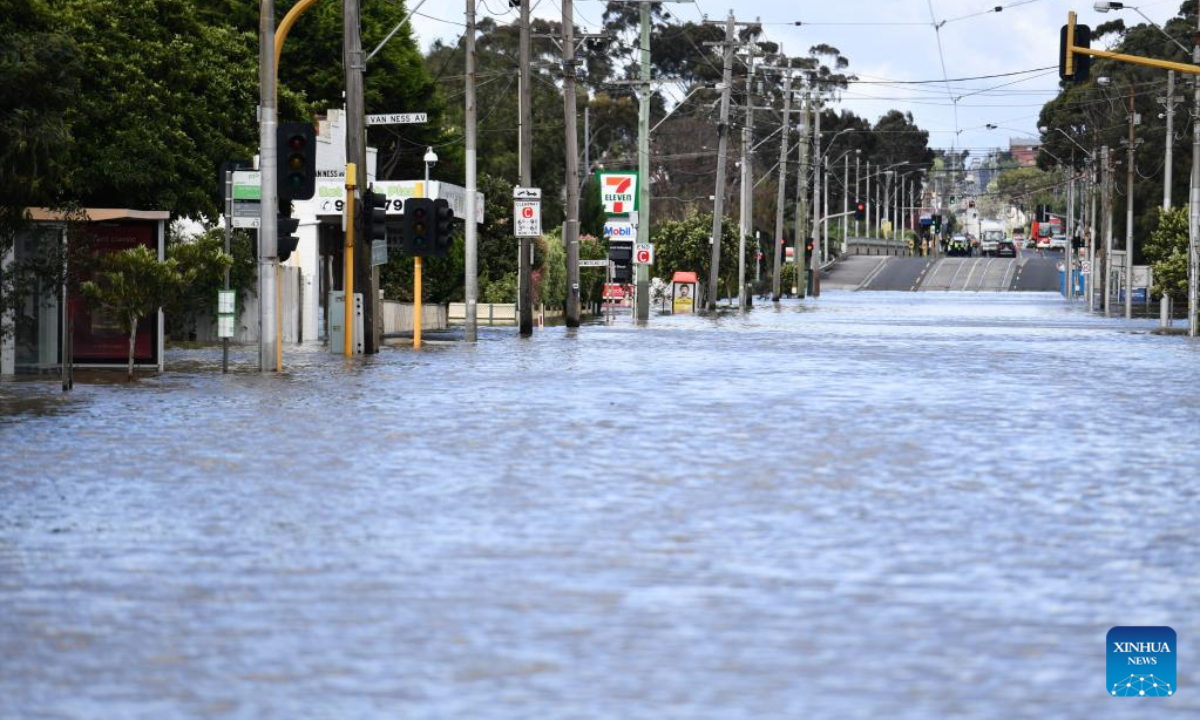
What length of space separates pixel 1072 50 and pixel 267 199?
16401mm

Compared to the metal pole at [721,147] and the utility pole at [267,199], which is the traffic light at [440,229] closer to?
the utility pole at [267,199]

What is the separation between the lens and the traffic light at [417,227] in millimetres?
47625

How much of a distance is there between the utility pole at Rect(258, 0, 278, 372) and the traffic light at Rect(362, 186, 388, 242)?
8086 mm

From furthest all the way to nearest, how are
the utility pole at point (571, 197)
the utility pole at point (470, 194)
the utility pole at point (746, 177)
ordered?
1. the utility pole at point (746, 177)
2. the utility pole at point (571, 197)
3. the utility pole at point (470, 194)

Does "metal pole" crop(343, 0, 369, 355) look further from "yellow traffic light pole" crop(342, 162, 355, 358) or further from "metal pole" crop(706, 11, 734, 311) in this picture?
"metal pole" crop(706, 11, 734, 311)

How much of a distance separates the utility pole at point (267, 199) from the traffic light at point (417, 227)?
1223cm

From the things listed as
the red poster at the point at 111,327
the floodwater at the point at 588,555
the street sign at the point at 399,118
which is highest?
the street sign at the point at 399,118

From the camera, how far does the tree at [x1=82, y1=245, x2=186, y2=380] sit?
3275 cm

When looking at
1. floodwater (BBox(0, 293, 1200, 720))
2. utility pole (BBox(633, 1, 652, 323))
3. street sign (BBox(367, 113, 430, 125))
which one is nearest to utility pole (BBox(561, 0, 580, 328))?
utility pole (BBox(633, 1, 652, 323))

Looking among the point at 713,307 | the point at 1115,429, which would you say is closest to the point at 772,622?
the point at 1115,429

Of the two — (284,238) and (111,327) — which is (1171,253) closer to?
(284,238)

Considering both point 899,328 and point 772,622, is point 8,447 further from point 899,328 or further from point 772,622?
point 899,328

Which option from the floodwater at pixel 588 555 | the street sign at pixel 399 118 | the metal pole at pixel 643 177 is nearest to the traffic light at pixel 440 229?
the street sign at pixel 399 118

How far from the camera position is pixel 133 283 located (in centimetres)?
3297
